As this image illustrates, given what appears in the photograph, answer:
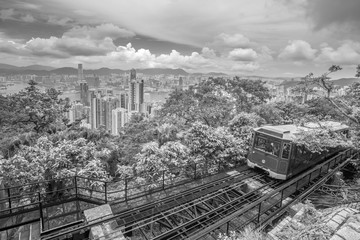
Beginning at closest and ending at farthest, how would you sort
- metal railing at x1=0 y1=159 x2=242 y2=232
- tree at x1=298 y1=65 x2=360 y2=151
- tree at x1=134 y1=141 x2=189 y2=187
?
metal railing at x1=0 y1=159 x2=242 y2=232
tree at x1=298 y1=65 x2=360 y2=151
tree at x1=134 y1=141 x2=189 y2=187

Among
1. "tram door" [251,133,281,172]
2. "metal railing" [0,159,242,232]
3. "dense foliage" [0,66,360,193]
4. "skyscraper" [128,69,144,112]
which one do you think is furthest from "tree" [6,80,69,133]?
"skyscraper" [128,69,144,112]

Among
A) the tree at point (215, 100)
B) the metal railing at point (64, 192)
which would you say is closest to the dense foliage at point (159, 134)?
the tree at point (215, 100)

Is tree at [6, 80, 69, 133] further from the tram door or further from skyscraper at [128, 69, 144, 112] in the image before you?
skyscraper at [128, 69, 144, 112]

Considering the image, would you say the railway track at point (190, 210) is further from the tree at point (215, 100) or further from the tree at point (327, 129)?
the tree at point (215, 100)

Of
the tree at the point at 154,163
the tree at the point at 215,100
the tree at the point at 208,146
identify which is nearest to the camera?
the tree at the point at 154,163

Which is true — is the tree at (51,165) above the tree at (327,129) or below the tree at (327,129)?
below

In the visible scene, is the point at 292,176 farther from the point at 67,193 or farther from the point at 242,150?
the point at 67,193

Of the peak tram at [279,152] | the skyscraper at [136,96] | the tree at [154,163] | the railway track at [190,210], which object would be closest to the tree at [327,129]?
the peak tram at [279,152]

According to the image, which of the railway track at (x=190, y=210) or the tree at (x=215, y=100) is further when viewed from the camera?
the tree at (x=215, y=100)

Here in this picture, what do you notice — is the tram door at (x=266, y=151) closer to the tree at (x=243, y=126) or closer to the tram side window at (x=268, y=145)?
the tram side window at (x=268, y=145)

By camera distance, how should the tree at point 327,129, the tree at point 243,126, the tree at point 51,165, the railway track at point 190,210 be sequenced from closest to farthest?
the railway track at point 190,210, the tree at point 327,129, the tree at point 51,165, the tree at point 243,126
